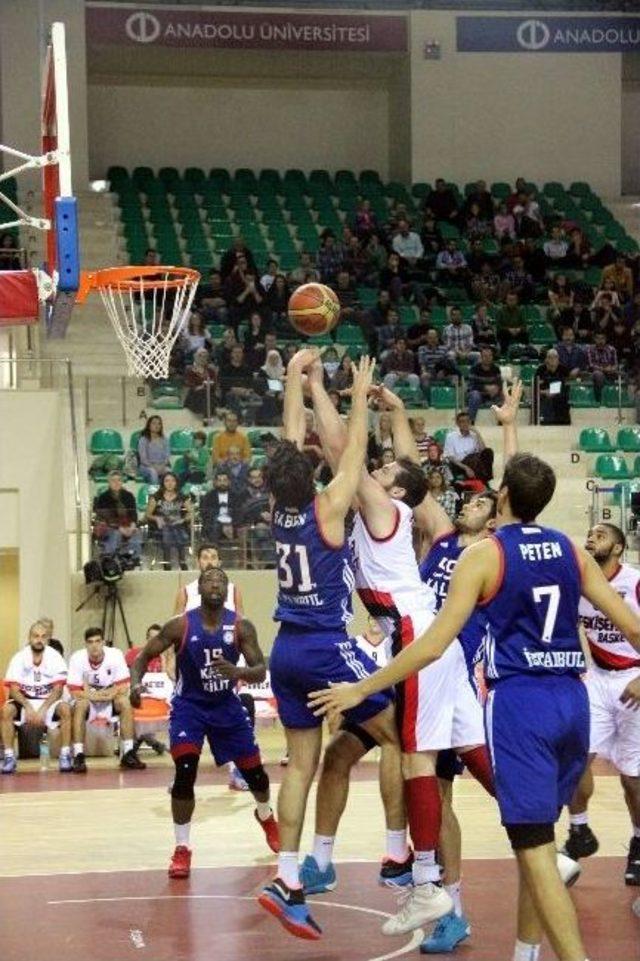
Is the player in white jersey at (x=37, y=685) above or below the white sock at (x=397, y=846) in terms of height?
below

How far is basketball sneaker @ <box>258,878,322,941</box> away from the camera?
7.01 m

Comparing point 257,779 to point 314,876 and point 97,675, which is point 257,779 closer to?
point 314,876

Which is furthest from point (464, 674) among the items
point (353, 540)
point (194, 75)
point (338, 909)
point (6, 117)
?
point (194, 75)

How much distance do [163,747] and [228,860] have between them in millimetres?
5453

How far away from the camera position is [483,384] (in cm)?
2045

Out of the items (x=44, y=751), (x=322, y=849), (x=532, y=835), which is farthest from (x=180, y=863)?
(x=44, y=751)

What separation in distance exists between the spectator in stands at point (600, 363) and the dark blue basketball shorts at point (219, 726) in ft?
40.1

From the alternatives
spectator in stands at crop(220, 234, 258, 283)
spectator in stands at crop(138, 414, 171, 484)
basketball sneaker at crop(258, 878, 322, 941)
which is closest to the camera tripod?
spectator in stands at crop(138, 414, 171, 484)

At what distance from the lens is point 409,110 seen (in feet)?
87.6

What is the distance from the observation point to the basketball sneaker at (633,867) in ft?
27.9

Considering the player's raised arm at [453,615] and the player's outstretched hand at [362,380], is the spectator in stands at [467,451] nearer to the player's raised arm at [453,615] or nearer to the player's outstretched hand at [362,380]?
the player's outstretched hand at [362,380]

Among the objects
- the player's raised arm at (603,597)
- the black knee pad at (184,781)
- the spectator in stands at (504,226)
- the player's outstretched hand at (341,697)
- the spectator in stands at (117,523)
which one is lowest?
the black knee pad at (184,781)

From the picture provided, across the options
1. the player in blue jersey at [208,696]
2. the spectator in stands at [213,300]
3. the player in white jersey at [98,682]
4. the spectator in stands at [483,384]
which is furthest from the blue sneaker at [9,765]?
the spectator in stands at [213,300]

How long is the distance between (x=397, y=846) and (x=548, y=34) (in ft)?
68.6
